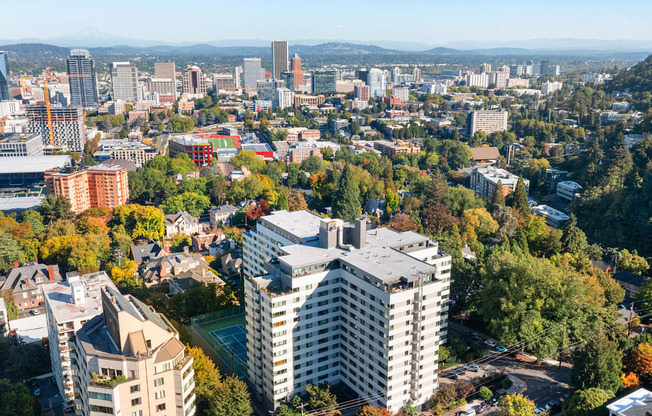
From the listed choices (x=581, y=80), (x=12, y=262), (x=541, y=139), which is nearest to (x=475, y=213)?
(x=12, y=262)

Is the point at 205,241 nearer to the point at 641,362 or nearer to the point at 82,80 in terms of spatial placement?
the point at 641,362

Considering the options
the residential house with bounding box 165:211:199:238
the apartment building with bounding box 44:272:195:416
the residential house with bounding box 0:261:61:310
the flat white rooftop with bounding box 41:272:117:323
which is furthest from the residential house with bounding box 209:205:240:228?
the apartment building with bounding box 44:272:195:416

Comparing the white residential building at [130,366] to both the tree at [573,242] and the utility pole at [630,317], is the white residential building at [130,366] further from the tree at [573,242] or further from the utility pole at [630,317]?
the tree at [573,242]

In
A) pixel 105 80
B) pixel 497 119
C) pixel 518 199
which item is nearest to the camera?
pixel 518 199

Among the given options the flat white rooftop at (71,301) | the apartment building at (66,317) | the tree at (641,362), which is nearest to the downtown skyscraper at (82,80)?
the flat white rooftop at (71,301)

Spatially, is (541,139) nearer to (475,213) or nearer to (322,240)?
(475,213)

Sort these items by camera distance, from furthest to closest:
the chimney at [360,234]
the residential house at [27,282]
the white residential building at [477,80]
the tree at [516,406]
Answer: the white residential building at [477,80]
the residential house at [27,282]
the chimney at [360,234]
the tree at [516,406]

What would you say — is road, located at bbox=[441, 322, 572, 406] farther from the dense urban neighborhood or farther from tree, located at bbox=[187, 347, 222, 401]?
tree, located at bbox=[187, 347, 222, 401]
